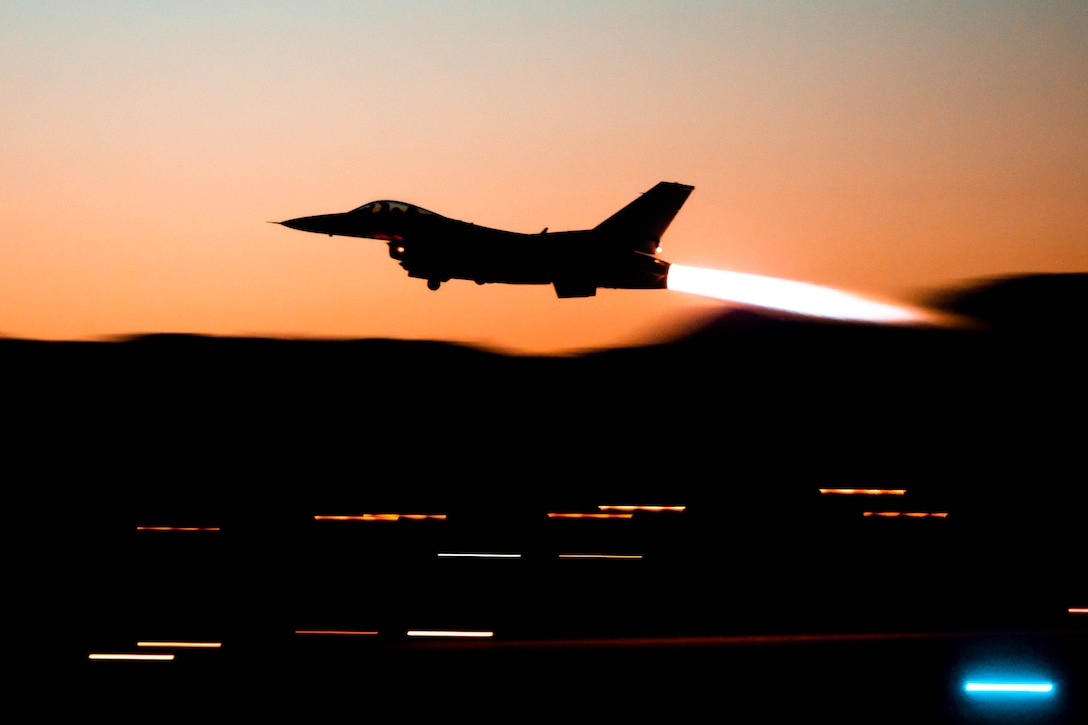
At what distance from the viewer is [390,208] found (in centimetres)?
3020

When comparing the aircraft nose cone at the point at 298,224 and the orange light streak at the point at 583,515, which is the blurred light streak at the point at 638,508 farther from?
the aircraft nose cone at the point at 298,224

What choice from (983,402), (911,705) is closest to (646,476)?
(983,402)

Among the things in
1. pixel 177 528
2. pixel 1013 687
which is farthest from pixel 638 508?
pixel 1013 687

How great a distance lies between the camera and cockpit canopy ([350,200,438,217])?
98.3 feet

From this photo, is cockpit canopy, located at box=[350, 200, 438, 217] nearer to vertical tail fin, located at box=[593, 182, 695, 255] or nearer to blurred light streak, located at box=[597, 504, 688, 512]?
vertical tail fin, located at box=[593, 182, 695, 255]

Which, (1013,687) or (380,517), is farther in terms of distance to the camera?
(380,517)

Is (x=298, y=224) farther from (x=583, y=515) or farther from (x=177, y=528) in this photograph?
(x=583, y=515)

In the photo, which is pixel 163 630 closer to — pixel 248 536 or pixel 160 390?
pixel 248 536

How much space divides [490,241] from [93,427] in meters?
36.7

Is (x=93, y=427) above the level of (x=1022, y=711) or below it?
below

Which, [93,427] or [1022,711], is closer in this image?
[1022,711]

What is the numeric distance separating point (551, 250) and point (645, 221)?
8.31 feet

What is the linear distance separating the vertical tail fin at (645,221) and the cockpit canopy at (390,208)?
16.4 ft

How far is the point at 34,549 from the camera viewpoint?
24.6m
